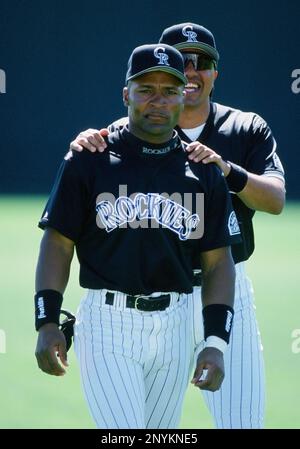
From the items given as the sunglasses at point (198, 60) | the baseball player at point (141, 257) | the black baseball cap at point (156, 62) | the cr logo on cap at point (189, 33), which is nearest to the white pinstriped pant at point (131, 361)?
the baseball player at point (141, 257)

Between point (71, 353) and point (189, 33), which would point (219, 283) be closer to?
point (189, 33)

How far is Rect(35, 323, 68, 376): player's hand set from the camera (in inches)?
151

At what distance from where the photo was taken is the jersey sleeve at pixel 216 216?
417 cm

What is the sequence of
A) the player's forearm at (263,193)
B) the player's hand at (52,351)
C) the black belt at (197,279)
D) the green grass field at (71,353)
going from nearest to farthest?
the player's hand at (52,351) < the black belt at (197,279) < the player's forearm at (263,193) < the green grass field at (71,353)

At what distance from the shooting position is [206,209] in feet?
13.7

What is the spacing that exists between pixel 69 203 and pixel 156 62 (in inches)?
24.3

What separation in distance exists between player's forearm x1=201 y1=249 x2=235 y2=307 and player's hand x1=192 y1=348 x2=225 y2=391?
0.25 metres

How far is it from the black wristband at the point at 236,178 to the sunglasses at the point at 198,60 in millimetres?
540

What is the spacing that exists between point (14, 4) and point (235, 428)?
1140 centimetres

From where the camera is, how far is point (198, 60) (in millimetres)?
4863

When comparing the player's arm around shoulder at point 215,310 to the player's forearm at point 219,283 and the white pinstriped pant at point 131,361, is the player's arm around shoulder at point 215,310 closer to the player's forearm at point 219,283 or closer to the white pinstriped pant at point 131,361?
the player's forearm at point 219,283

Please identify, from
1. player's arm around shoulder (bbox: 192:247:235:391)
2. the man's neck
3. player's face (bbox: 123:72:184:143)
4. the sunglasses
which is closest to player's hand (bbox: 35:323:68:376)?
player's arm around shoulder (bbox: 192:247:235:391)

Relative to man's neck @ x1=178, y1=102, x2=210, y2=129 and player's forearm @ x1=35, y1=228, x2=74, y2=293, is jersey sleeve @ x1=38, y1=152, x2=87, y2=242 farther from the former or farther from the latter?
man's neck @ x1=178, y1=102, x2=210, y2=129

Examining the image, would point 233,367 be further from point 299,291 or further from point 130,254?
point 299,291
